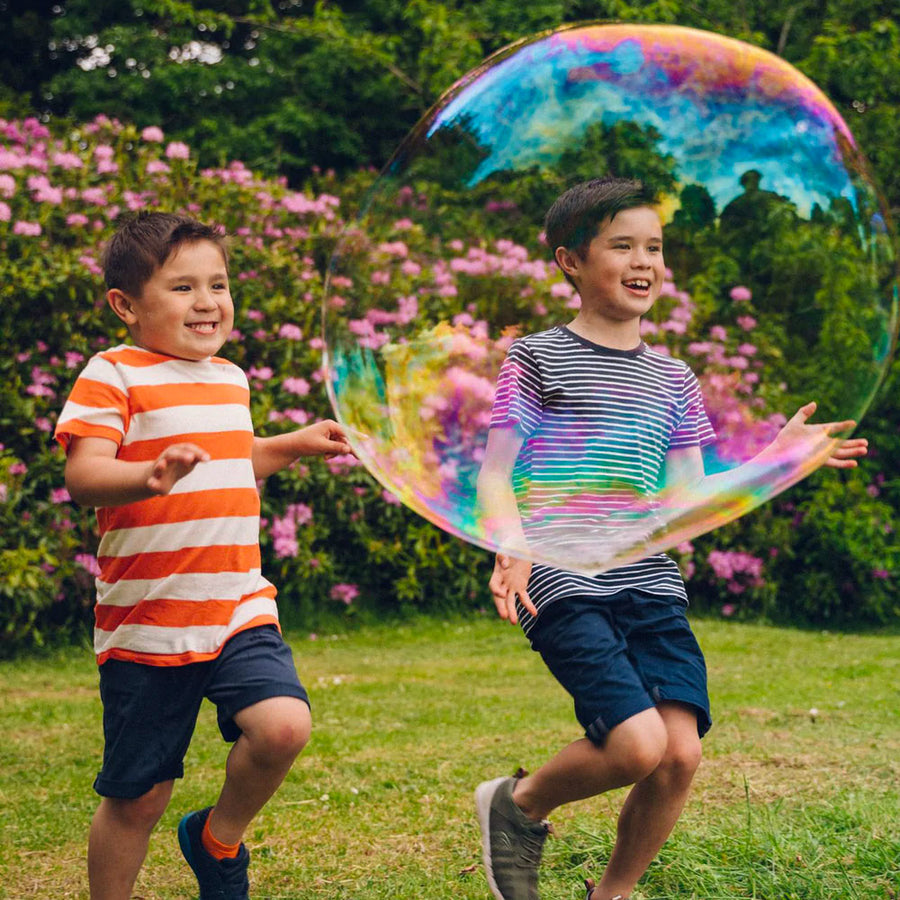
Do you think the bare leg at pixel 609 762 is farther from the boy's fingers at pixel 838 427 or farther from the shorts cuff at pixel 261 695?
the boy's fingers at pixel 838 427

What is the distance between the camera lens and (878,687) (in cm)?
546

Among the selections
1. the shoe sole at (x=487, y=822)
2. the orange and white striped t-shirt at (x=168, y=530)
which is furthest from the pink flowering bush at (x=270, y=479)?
the shoe sole at (x=487, y=822)

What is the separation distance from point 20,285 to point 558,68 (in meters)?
3.85

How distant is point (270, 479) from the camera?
20.9 ft

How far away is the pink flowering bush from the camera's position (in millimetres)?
5730

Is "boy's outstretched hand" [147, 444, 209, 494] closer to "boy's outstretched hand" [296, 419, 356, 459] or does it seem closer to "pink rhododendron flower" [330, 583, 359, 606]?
"boy's outstretched hand" [296, 419, 356, 459]

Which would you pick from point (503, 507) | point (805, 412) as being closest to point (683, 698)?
point (503, 507)

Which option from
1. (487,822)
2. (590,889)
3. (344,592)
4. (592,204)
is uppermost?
(592,204)

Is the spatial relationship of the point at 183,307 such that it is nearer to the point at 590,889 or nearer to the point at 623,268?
the point at 623,268

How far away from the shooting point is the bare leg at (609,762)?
2.16m

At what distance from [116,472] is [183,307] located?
1.37ft

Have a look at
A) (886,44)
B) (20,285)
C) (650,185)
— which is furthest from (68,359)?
(886,44)

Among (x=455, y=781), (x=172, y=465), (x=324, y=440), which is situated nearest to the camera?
(x=172, y=465)

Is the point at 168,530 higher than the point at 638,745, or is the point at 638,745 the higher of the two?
the point at 168,530
